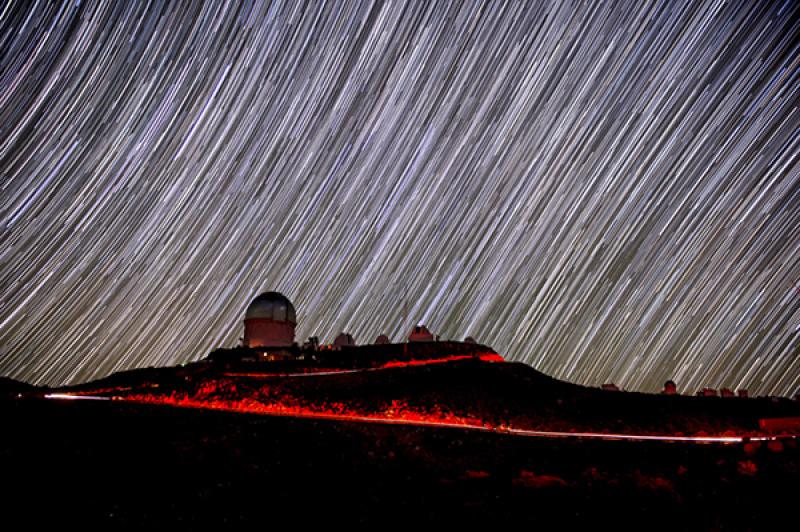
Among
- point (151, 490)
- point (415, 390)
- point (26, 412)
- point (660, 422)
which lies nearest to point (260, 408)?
point (415, 390)

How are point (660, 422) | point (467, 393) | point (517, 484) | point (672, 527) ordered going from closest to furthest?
point (672, 527)
point (517, 484)
point (660, 422)
point (467, 393)

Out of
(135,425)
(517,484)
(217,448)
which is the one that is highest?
(517,484)

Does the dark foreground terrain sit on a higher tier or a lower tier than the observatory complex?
higher

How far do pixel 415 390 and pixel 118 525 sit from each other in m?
16.2

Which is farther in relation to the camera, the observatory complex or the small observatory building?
the small observatory building

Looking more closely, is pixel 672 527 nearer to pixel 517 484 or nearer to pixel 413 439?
pixel 517 484

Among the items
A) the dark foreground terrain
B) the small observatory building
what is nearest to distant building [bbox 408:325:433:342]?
the small observatory building

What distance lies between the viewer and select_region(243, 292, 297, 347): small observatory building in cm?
4134

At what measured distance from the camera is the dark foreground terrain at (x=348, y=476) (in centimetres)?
1309

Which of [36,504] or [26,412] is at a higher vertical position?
[36,504]

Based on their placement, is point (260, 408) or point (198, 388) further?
point (198, 388)

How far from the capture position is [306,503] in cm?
1370

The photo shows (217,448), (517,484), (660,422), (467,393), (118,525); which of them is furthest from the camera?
(467,393)

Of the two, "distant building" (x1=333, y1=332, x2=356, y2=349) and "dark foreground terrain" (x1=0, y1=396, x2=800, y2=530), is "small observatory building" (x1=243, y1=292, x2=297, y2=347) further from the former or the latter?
"dark foreground terrain" (x1=0, y1=396, x2=800, y2=530)
